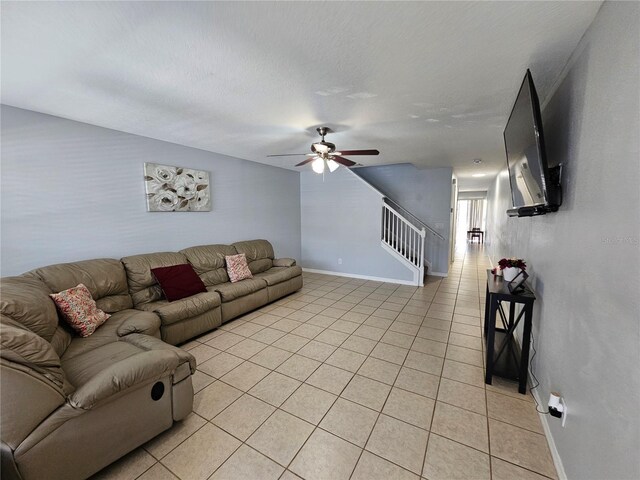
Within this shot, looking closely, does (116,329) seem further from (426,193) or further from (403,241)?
(426,193)

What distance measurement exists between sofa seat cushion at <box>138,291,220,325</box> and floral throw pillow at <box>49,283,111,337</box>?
47 centimetres

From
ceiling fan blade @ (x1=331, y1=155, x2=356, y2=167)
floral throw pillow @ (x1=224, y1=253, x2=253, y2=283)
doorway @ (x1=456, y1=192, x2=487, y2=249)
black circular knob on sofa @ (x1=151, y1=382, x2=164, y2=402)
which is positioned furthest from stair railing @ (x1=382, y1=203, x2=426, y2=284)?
doorway @ (x1=456, y1=192, x2=487, y2=249)

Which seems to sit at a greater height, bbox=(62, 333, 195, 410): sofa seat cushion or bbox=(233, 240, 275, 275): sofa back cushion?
bbox=(233, 240, 275, 275): sofa back cushion

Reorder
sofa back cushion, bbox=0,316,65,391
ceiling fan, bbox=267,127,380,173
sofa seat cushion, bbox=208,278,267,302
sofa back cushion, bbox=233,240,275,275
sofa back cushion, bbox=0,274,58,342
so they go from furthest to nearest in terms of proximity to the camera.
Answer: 1. sofa back cushion, bbox=233,240,275,275
2. sofa seat cushion, bbox=208,278,267,302
3. ceiling fan, bbox=267,127,380,173
4. sofa back cushion, bbox=0,274,58,342
5. sofa back cushion, bbox=0,316,65,391

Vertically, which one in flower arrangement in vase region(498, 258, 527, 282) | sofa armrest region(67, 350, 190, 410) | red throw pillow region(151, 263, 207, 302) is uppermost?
flower arrangement in vase region(498, 258, 527, 282)

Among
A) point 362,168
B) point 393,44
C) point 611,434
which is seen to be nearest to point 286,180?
point 362,168

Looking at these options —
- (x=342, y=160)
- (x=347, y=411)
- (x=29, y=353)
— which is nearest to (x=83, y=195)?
(x=29, y=353)

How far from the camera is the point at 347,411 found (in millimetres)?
1869

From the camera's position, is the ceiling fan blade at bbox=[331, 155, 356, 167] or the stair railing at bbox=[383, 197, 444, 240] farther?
the stair railing at bbox=[383, 197, 444, 240]

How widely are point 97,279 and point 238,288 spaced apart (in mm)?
1456

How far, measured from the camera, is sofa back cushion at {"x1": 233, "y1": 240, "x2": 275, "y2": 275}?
14.3 feet

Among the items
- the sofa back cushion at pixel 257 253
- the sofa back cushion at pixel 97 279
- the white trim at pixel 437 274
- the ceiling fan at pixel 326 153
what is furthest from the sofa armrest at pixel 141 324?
the white trim at pixel 437 274

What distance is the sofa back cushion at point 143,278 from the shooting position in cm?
287

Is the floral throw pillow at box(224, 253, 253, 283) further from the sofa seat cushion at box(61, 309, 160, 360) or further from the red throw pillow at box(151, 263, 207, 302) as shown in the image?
the sofa seat cushion at box(61, 309, 160, 360)
